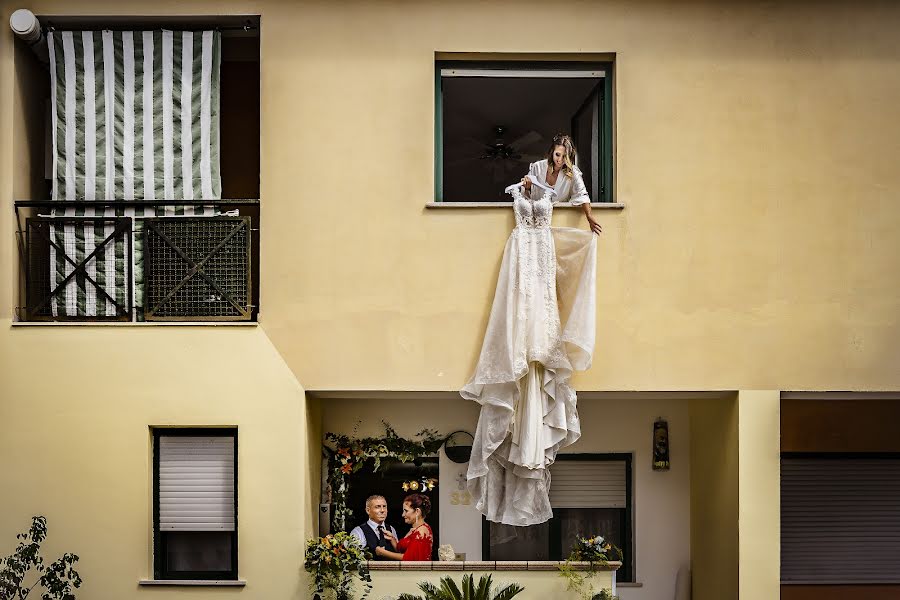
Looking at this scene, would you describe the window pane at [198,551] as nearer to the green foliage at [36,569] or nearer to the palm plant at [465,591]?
the green foliage at [36,569]

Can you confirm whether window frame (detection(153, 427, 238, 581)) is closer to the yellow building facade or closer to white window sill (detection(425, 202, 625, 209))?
the yellow building facade

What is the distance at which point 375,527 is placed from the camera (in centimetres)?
775

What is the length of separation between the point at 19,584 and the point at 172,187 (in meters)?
3.67

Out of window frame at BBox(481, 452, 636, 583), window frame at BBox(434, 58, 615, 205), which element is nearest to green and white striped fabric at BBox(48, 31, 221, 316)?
window frame at BBox(434, 58, 615, 205)

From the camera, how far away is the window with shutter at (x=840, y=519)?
859cm

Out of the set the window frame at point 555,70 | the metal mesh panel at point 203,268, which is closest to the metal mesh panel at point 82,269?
the metal mesh panel at point 203,268

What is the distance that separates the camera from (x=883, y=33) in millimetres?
Answer: 6973

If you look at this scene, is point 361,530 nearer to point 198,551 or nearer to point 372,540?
point 372,540

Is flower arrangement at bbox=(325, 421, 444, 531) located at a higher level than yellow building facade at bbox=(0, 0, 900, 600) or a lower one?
lower

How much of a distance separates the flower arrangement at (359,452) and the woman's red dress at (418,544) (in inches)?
24.4

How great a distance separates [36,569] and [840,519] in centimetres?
808

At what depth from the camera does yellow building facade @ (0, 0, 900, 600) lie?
22.5 ft

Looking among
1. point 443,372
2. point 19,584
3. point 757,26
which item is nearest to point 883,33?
point 757,26

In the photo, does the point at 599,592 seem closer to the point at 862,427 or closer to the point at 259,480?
the point at 259,480
